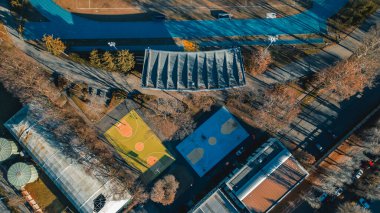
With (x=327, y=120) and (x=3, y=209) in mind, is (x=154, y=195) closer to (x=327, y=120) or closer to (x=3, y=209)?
(x=3, y=209)

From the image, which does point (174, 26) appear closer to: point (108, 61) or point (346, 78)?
point (108, 61)

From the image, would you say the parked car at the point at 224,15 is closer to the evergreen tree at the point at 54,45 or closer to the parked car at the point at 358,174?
the evergreen tree at the point at 54,45

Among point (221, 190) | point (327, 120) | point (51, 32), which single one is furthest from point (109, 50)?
point (327, 120)

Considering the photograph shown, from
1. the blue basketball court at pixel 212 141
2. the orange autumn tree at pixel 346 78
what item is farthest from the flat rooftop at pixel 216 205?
the orange autumn tree at pixel 346 78

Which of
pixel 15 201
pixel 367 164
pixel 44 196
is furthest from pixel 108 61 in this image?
pixel 367 164

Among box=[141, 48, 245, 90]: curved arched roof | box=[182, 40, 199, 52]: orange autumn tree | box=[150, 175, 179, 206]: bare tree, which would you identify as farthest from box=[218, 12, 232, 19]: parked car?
box=[150, 175, 179, 206]: bare tree
